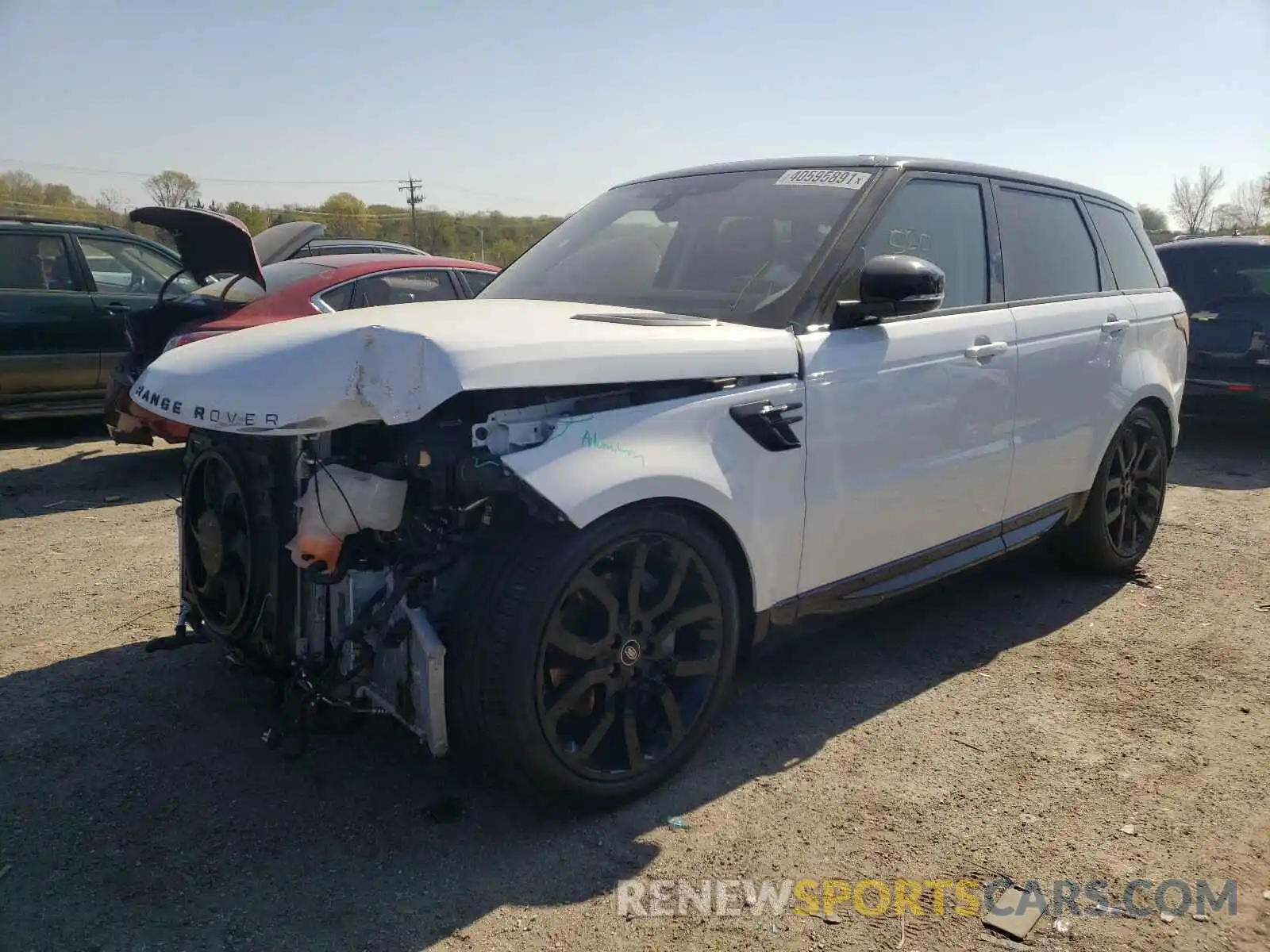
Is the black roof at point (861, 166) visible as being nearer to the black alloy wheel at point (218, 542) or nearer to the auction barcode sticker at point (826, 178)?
the auction barcode sticker at point (826, 178)

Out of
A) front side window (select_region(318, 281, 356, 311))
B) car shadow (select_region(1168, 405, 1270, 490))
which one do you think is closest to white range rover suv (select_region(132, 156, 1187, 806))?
front side window (select_region(318, 281, 356, 311))

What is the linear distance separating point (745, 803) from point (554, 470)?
1190 millimetres

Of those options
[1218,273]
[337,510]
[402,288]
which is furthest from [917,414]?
[1218,273]

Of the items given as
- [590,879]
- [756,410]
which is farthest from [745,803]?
[756,410]

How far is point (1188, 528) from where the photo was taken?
602cm

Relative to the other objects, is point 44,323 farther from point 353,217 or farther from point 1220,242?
point 353,217

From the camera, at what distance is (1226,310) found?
8.35 meters

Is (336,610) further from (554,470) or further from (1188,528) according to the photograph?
(1188,528)

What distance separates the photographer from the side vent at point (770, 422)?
2965mm

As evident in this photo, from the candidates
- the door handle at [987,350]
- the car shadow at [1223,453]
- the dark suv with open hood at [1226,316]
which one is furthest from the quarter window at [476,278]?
the dark suv with open hood at [1226,316]

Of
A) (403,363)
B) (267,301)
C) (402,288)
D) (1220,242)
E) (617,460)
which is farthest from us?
(1220,242)

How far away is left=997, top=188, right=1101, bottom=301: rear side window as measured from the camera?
13.7 feet

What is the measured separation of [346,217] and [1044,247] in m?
46.7

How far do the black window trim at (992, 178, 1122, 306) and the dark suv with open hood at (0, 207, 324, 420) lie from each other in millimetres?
5913
